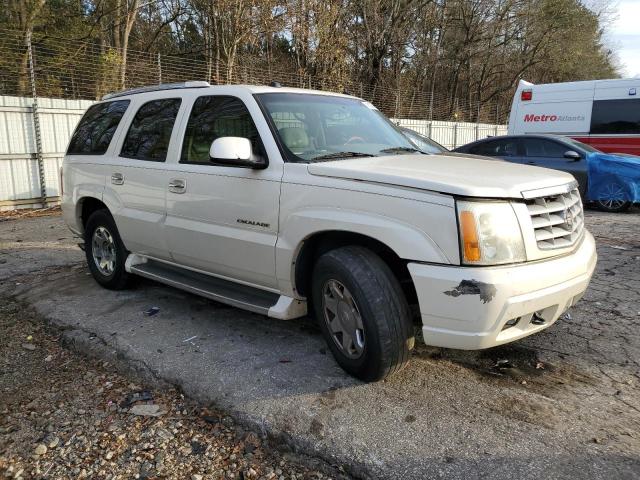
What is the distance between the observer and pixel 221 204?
389 cm

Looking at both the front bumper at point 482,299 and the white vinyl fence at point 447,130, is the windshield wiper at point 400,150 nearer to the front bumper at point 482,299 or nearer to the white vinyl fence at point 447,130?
the front bumper at point 482,299

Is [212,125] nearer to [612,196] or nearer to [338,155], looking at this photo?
[338,155]

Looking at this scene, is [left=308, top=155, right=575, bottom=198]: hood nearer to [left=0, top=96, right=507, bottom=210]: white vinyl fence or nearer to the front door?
A: the front door

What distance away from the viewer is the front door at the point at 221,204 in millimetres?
3633

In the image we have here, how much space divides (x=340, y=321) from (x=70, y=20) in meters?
18.4

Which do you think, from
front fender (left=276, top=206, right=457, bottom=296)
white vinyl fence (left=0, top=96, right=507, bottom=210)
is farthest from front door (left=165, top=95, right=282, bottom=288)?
white vinyl fence (left=0, top=96, right=507, bottom=210)

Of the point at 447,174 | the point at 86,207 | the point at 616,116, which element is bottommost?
the point at 86,207

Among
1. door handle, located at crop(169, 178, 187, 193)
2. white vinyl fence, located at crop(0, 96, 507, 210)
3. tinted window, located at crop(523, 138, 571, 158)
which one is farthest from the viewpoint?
white vinyl fence, located at crop(0, 96, 507, 210)

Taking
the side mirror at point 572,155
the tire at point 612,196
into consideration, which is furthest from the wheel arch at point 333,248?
the tire at point 612,196

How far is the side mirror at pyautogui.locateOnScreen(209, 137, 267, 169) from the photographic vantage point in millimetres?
3451

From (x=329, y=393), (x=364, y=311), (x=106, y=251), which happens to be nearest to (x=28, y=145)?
(x=106, y=251)

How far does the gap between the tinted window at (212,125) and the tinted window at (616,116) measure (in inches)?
404

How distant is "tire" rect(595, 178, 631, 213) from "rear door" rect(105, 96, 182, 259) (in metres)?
7.98

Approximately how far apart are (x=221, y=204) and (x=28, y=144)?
844 cm
